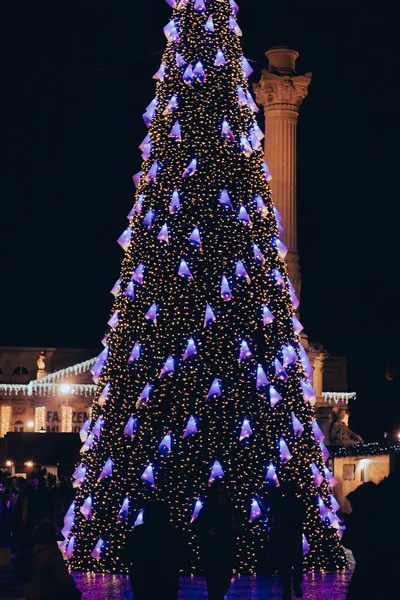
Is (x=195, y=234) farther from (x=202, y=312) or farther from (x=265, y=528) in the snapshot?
(x=265, y=528)

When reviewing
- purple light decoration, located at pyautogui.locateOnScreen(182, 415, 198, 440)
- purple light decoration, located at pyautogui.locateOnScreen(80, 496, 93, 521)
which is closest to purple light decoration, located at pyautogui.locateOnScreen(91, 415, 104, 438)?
purple light decoration, located at pyautogui.locateOnScreen(80, 496, 93, 521)

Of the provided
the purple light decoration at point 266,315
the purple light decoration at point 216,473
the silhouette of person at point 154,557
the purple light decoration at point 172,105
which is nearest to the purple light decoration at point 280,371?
the purple light decoration at point 266,315

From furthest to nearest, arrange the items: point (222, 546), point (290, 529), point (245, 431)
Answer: point (245, 431), point (290, 529), point (222, 546)

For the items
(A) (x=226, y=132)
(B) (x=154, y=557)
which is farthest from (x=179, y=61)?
(B) (x=154, y=557)

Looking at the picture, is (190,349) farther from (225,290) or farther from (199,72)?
(199,72)

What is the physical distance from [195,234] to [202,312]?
3.14 feet

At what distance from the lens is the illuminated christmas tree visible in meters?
17.2

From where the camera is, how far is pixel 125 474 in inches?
681

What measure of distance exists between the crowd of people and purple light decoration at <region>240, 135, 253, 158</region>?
13.7 ft

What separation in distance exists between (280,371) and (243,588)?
8.74 ft

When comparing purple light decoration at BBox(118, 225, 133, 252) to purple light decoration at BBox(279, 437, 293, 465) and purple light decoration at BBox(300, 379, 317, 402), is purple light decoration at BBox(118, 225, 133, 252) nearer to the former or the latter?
purple light decoration at BBox(300, 379, 317, 402)

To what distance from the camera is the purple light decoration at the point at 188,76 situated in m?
17.7

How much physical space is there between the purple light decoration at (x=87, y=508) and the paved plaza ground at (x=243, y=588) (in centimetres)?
71

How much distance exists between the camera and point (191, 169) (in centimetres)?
1766
